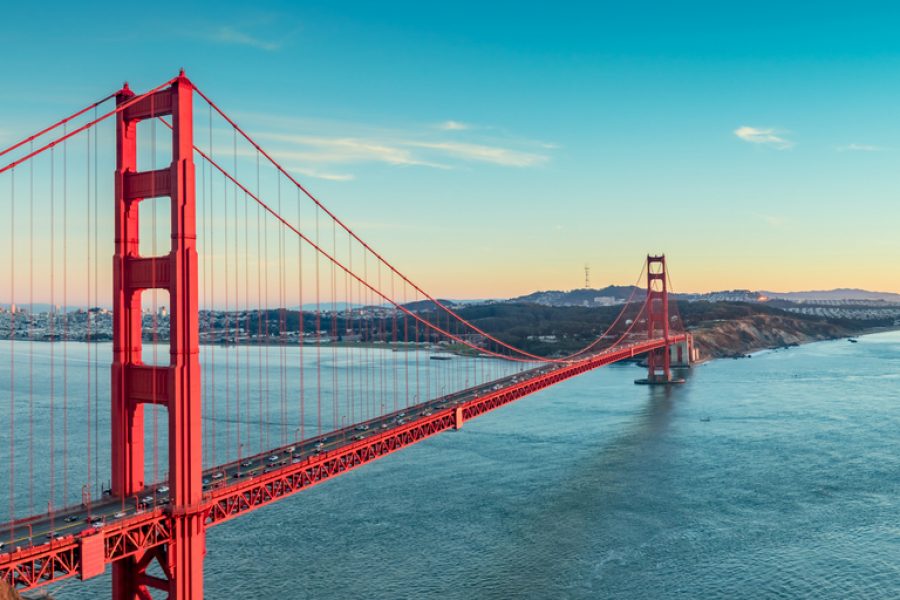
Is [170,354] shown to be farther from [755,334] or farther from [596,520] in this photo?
[755,334]

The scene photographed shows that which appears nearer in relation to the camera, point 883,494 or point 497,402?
point 883,494

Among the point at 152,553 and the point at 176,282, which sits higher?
the point at 176,282

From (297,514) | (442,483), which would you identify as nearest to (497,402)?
(442,483)

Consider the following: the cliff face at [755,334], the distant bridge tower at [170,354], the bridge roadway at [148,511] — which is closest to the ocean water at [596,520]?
the bridge roadway at [148,511]

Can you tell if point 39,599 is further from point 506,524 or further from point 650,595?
point 650,595

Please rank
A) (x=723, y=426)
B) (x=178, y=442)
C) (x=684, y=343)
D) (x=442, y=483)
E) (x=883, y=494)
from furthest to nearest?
(x=684, y=343) → (x=723, y=426) → (x=442, y=483) → (x=883, y=494) → (x=178, y=442)

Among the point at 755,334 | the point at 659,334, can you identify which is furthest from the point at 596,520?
the point at 755,334

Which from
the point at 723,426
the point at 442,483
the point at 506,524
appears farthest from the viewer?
the point at 723,426

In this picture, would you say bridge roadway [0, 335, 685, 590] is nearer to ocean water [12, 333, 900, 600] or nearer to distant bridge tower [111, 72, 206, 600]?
distant bridge tower [111, 72, 206, 600]

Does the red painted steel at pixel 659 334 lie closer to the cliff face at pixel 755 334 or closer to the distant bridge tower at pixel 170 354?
the cliff face at pixel 755 334
